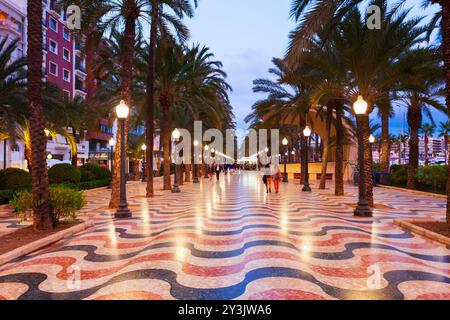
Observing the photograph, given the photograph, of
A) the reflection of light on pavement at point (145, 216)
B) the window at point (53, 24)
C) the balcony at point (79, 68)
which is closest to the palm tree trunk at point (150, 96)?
the reflection of light on pavement at point (145, 216)

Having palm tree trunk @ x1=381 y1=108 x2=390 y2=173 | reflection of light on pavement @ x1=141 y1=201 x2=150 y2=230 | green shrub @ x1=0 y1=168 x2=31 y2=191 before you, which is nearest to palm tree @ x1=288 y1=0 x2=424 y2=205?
reflection of light on pavement @ x1=141 y1=201 x2=150 y2=230

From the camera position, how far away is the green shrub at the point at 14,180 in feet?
45.2

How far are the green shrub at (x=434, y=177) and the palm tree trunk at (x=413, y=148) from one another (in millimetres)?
580

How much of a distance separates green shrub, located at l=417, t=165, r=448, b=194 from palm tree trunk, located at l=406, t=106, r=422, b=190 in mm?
580

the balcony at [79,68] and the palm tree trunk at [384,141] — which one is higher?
the balcony at [79,68]

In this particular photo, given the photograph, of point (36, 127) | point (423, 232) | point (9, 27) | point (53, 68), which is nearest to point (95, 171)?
point (36, 127)

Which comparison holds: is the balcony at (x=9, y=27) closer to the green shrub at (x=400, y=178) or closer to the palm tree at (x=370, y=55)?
the palm tree at (x=370, y=55)

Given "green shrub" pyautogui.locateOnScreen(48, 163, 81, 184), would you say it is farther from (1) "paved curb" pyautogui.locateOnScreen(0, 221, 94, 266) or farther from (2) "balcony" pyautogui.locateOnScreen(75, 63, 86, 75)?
(2) "balcony" pyautogui.locateOnScreen(75, 63, 86, 75)

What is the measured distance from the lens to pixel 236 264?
4938 millimetres

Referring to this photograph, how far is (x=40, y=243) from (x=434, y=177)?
776 inches

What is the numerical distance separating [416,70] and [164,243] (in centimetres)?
1147

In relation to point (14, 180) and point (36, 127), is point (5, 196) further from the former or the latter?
point (36, 127)

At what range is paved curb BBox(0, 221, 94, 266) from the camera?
537cm

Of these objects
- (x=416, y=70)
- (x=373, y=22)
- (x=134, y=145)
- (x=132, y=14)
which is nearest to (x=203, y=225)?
(x=373, y=22)
